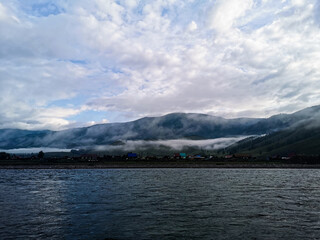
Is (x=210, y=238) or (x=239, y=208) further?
(x=239, y=208)

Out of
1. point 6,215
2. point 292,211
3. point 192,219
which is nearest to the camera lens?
point 192,219

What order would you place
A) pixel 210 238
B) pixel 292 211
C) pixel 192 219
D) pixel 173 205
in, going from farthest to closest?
pixel 173 205
pixel 292 211
pixel 192 219
pixel 210 238

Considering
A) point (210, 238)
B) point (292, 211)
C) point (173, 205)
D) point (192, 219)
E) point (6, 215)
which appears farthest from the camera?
point (173, 205)

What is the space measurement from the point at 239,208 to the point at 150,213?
13.9 m

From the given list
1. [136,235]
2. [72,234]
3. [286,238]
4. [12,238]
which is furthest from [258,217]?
[12,238]

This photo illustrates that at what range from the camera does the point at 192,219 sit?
102ft

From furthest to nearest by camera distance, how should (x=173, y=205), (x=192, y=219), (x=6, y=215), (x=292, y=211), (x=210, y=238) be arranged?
1. (x=173, y=205)
2. (x=292, y=211)
3. (x=6, y=215)
4. (x=192, y=219)
5. (x=210, y=238)

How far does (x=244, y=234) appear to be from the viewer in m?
25.0

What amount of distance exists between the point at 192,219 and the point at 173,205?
9513mm

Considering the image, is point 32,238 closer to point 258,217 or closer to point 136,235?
point 136,235

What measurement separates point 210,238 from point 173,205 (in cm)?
1702

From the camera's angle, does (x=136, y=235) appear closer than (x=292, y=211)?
Yes

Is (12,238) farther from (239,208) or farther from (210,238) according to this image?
(239,208)

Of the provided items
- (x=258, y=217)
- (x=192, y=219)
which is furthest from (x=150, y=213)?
(x=258, y=217)
